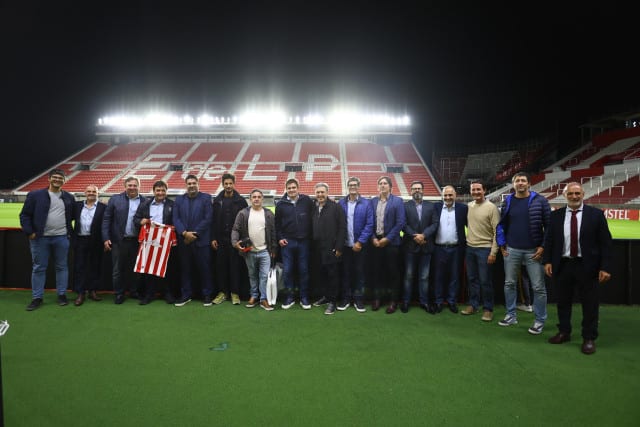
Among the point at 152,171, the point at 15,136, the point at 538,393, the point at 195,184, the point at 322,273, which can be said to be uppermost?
the point at 15,136

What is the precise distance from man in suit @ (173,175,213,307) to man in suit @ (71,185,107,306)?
1.20m

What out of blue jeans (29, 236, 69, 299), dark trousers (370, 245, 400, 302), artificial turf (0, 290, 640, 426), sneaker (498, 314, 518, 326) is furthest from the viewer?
dark trousers (370, 245, 400, 302)

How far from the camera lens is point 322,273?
5.18m

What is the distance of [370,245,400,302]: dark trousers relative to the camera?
4742 mm

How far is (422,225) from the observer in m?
4.74

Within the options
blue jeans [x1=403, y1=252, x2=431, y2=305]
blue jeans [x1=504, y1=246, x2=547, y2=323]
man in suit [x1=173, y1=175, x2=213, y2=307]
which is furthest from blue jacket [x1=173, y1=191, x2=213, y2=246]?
blue jeans [x1=504, y1=246, x2=547, y2=323]

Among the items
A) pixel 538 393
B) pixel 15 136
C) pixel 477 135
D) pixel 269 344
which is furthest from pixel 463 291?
pixel 15 136

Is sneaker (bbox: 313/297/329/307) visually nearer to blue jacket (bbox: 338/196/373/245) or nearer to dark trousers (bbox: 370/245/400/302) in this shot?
dark trousers (bbox: 370/245/400/302)

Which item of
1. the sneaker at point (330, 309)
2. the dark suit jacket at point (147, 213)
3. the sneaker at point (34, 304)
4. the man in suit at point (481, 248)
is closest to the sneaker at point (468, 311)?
the man in suit at point (481, 248)

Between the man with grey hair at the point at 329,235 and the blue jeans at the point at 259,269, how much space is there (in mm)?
771

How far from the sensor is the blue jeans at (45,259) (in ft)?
15.2

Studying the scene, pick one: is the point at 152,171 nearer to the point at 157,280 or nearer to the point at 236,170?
the point at 236,170

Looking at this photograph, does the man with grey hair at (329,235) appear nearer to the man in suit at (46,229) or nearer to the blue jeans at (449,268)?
the blue jeans at (449,268)

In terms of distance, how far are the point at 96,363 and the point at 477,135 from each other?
1444 inches
